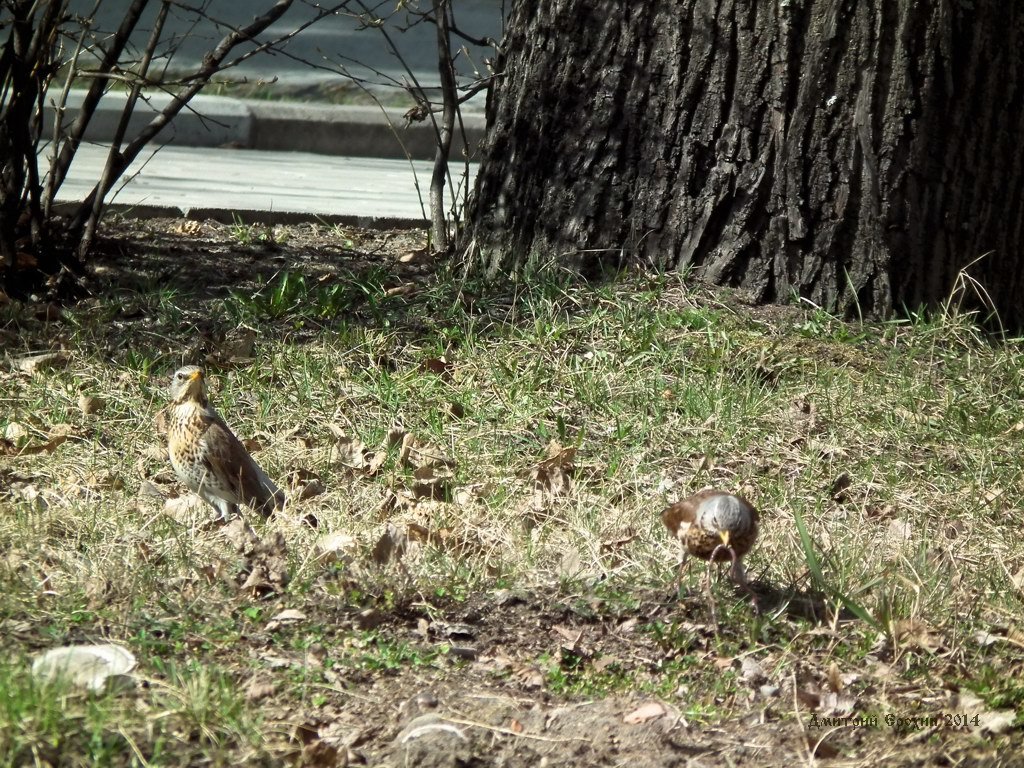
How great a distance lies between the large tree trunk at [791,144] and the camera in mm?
5430

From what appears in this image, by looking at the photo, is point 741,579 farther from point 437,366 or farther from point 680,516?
point 437,366

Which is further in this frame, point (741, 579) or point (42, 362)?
point (42, 362)

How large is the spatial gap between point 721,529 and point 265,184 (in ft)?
26.0

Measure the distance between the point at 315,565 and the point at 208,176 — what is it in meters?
7.77

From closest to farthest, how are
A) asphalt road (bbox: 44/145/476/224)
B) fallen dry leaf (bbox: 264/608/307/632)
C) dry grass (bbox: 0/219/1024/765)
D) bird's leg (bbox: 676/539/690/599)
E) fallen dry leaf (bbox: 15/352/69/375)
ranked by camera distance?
dry grass (bbox: 0/219/1024/765) → fallen dry leaf (bbox: 264/608/307/632) → bird's leg (bbox: 676/539/690/599) → fallen dry leaf (bbox: 15/352/69/375) → asphalt road (bbox: 44/145/476/224)

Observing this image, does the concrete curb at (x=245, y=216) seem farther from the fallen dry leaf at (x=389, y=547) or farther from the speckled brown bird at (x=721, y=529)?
the speckled brown bird at (x=721, y=529)

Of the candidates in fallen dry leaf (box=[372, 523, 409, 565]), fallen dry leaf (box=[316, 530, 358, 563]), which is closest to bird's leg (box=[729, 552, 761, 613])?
fallen dry leaf (box=[372, 523, 409, 565])

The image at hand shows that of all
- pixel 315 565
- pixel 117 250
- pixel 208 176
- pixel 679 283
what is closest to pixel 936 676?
pixel 315 565

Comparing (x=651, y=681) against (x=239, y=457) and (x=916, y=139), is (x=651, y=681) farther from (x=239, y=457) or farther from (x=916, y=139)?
(x=916, y=139)

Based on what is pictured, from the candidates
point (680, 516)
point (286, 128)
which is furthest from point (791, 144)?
point (286, 128)

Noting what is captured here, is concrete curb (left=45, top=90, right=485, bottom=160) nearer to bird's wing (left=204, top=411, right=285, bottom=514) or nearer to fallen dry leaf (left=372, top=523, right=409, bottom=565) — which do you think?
bird's wing (left=204, top=411, right=285, bottom=514)

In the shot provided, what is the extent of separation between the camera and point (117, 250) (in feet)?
22.8

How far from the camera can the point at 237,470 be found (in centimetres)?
425

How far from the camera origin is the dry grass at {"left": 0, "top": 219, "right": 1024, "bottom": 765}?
10.4ft
